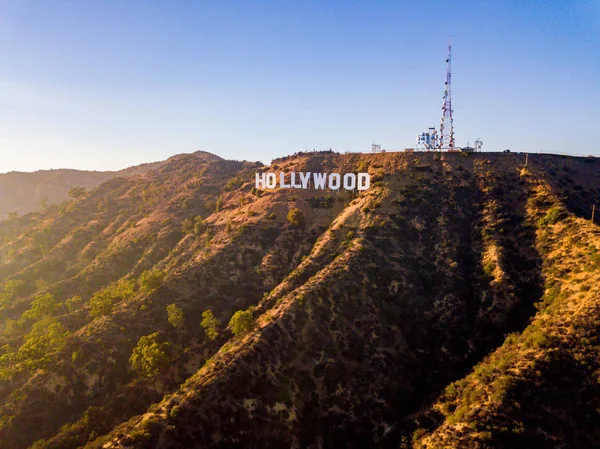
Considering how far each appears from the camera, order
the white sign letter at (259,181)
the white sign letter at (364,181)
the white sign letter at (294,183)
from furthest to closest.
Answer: the white sign letter at (259,181) → the white sign letter at (294,183) → the white sign letter at (364,181)

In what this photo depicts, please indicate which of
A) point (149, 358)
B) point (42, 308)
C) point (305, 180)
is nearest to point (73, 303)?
point (42, 308)

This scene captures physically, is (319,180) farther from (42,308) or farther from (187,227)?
(42,308)

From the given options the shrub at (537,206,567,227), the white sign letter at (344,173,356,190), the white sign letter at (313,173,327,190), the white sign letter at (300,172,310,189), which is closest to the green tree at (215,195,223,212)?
the white sign letter at (300,172,310,189)

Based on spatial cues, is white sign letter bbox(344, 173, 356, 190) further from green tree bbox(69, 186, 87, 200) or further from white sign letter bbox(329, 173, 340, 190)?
green tree bbox(69, 186, 87, 200)

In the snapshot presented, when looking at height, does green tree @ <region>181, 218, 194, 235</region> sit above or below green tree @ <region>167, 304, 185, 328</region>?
above

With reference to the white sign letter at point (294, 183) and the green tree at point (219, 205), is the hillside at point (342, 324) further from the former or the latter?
the green tree at point (219, 205)

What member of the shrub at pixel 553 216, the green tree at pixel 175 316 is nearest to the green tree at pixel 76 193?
the green tree at pixel 175 316
